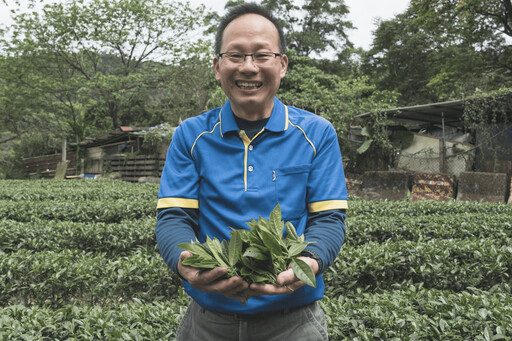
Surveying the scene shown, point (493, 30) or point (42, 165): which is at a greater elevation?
point (493, 30)

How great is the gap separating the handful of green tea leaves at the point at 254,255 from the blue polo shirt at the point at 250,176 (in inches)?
7.7

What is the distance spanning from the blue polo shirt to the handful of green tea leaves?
197 millimetres

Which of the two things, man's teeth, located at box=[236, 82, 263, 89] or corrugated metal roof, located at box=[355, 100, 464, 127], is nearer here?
man's teeth, located at box=[236, 82, 263, 89]

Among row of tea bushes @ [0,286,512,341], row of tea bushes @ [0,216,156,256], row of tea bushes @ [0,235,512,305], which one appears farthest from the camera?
row of tea bushes @ [0,216,156,256]

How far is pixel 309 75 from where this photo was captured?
23.7 meters

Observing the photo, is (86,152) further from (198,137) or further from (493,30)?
(198,137)

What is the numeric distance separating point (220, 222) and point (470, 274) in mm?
3803

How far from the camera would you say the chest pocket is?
1517 mm

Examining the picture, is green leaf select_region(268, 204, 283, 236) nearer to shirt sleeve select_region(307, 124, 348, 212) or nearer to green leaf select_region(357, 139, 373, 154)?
shirt sleeve select_region(307, 124, 348, 212)

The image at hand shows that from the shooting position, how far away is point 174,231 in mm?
1466

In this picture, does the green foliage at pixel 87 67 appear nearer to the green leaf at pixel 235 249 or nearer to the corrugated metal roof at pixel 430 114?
the corrugated metal roof at pixel 430 114

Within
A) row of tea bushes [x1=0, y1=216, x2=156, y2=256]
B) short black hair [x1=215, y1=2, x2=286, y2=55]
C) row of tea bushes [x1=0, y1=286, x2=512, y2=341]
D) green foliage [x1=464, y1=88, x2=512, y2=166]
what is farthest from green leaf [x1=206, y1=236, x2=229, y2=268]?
green foliage [x1=464, y1=88, x2=512, y2=166]

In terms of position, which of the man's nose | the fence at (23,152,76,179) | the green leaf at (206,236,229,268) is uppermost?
the man's nose

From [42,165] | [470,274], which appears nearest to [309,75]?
[42,165]
